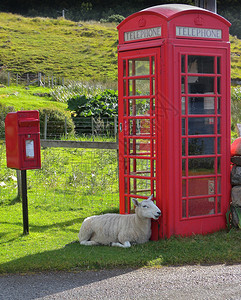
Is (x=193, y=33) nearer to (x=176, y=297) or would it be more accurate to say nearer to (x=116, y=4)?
(x=176, y=297)

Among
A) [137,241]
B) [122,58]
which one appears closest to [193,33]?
[122,58]

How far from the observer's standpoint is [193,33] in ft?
21.3

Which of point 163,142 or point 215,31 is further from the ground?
point 215,31

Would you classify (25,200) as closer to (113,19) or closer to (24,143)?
(24,143)

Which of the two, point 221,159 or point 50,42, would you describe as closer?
point 221,159

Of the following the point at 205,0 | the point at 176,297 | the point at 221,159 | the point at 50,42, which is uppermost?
the point at 50,42

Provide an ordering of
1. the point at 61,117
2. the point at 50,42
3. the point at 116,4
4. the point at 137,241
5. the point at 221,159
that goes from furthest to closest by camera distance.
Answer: the point at 116,4 → the point at 50,42 → the point at 61,117 → the point at 221,159 → the point at 137,241

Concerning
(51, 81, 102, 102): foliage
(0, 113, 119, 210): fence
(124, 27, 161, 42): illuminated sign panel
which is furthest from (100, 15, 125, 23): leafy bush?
(124, 27, 161, 42): illuminated sign panel

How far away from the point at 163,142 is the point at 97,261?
70.6 inches

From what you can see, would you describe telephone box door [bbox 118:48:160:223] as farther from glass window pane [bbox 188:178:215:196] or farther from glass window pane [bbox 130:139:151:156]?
glass window pane [bbox 188:178:215:196]

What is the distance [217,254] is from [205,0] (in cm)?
408

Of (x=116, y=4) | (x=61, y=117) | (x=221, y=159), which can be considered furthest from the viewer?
(x=116, y=4)

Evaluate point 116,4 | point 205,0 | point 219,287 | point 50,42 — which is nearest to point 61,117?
point 205,0

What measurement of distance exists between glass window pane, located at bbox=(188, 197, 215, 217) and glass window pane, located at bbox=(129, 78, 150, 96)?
1.63 meters
